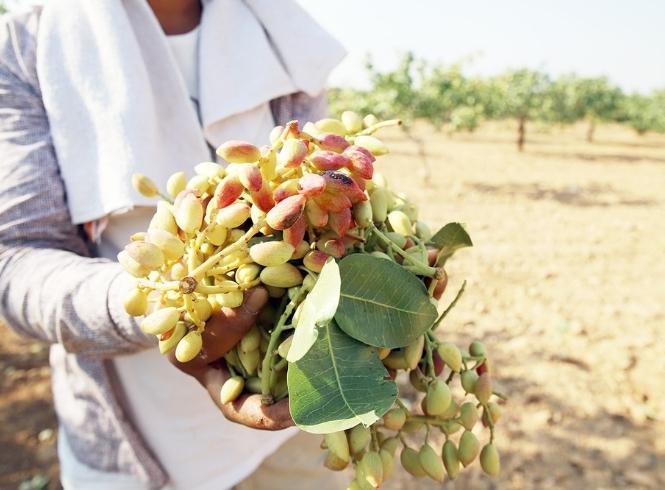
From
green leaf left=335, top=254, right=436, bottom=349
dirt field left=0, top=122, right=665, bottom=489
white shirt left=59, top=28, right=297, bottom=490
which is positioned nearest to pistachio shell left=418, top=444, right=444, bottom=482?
green leaf left=335, top=254, right=436, bottom=349

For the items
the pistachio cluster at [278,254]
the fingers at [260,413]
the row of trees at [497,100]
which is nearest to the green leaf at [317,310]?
the pistachio cluster at [278,254]

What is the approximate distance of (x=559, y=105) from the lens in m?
21.6

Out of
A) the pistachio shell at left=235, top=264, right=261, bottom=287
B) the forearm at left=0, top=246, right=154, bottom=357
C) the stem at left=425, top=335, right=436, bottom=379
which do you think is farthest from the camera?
the forearm at left=0, top=246, right=154, bottom=357

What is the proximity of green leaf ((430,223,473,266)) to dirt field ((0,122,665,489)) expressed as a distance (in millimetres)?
1955

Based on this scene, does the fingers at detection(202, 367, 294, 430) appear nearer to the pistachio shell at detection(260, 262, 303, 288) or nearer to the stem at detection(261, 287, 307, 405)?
the stem at detection(261, 287, 307, 405)

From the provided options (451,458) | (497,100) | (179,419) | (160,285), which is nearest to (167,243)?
(160,285)

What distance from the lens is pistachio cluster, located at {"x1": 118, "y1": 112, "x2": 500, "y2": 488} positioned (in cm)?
68

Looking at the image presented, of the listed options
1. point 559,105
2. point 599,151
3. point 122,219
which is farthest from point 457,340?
point 559,105

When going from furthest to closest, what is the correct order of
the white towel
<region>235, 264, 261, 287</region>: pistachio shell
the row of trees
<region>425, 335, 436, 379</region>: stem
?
the row of trees, the white towel, <region>425, 335, 436, 379</region>: stem, <region>235, 264, 261, 287</region>: pistachio shell

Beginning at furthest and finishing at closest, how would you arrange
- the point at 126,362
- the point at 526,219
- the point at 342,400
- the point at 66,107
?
the point at 526,219 < the point at 126,362 < the point at 66,107 < the point at 342,400

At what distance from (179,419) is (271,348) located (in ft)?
2.46

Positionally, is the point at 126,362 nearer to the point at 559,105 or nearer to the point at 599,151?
the point at 599,151

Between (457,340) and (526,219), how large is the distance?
4.55m

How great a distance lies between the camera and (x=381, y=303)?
2.40ft
